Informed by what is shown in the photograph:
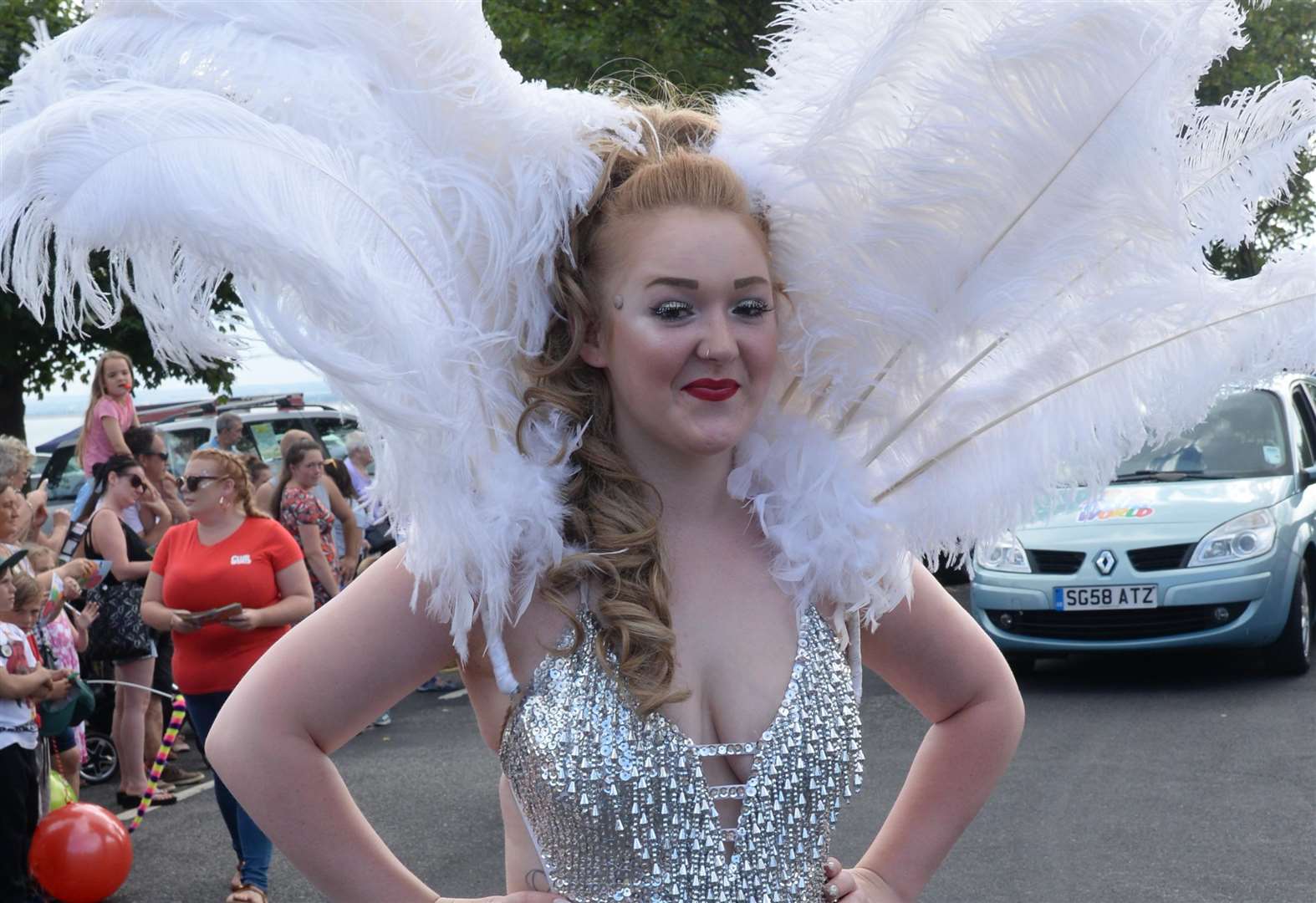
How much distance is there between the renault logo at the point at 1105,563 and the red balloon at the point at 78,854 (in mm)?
5372

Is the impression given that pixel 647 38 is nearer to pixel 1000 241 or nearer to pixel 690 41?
pixel 690 41

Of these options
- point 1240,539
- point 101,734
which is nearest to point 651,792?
point 101,734

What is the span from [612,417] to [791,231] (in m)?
0.39

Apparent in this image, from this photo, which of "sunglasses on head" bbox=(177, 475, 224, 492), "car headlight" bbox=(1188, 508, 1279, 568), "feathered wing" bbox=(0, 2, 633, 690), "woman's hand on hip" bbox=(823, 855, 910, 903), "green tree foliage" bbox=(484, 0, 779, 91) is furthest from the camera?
"green tree foliage" bbox=(484, 0, 779, 91)

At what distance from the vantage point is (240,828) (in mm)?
5418

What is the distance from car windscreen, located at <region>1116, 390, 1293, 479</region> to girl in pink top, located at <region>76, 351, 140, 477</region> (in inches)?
239

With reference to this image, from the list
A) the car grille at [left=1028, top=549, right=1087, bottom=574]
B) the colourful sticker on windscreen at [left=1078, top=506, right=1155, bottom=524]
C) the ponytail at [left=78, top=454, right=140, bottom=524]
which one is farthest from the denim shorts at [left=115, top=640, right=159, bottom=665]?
the colourful sticker on windscreen at [left=1078, top=506, right=1155, bottom=524]

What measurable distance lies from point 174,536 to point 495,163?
453 centimetres

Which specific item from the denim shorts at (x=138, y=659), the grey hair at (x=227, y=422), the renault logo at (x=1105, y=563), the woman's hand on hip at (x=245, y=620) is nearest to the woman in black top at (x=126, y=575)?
the denim shorts at (x=138, y=659)

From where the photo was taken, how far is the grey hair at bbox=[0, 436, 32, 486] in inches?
234

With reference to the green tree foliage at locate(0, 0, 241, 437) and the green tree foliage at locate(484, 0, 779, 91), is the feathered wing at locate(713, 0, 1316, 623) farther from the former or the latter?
the green tree foliage at locate(484, 0, 779, 91)

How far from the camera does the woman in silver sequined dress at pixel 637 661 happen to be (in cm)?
195

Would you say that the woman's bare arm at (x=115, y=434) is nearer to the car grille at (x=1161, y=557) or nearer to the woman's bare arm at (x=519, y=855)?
the car grille at (x=1161, y=557)

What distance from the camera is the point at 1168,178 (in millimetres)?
2051
